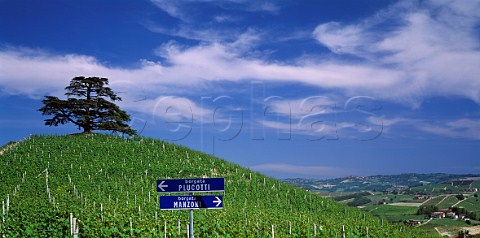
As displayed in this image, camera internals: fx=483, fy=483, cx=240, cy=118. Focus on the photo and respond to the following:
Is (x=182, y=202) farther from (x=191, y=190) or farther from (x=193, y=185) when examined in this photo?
(x=193, y=185)

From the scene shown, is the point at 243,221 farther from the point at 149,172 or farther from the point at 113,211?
the point at 149,172

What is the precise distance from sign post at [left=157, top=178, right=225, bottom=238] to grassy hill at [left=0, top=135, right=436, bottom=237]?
4.85m

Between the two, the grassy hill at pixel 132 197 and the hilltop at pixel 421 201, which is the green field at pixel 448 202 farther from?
the grassy hill at pixel 132 197

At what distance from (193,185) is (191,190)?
19 centimetres

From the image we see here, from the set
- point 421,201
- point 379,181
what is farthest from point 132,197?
point 379,181

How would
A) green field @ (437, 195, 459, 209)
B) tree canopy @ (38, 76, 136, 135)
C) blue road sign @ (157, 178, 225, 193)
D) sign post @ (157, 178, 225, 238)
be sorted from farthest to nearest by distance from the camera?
green field @ (437, 195, 459, 209) < tree canopy @ (38, 76, 136, 135) < blue road sign @ (157, 178, 225, 193) < sign post @ (157, 178, 225, 238)

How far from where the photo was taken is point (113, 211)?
27078mm

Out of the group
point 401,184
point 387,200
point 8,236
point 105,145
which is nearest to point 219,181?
point 8,236

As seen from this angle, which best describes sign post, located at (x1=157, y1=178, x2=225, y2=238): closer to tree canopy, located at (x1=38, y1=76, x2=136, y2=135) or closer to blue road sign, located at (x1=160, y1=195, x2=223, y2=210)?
blue road sign, located at (x1=160, y1=195, x2=223, y2=210)

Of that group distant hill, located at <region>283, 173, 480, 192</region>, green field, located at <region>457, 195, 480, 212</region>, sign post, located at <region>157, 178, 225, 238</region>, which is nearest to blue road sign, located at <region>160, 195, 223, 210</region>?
sign post, located at <region>157, 178, 225, 238</region>

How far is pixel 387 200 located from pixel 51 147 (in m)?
81.1

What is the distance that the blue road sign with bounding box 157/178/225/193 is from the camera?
15672 millimetres

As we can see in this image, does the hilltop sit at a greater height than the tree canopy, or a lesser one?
lesser

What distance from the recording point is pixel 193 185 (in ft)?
52.1
